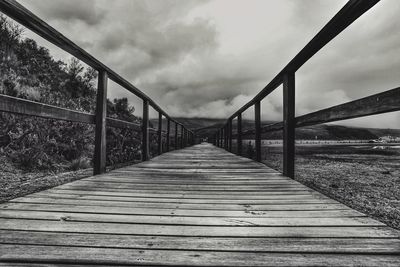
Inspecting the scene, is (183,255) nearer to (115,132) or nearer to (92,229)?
(92,229)

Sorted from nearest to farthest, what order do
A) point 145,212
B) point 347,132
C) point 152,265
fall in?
point 152,265, point 145,212, point 347,132

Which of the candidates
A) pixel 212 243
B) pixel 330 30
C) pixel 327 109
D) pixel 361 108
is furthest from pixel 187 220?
pixel 330 30

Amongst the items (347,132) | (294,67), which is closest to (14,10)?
(294,67)

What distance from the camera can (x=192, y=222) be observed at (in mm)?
1323

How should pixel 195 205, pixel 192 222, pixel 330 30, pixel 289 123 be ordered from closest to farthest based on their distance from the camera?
pixel 192 222
pixel 195 205
pixel 330 30
pixel 289 123

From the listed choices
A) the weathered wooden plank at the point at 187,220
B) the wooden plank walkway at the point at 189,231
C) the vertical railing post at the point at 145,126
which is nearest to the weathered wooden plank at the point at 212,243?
the wooden plank walkway at the point at 189,231

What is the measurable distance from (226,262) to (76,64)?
31.2ft

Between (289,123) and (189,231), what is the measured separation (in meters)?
1.92

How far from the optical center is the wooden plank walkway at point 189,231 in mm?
954

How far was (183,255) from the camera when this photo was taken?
0.98m

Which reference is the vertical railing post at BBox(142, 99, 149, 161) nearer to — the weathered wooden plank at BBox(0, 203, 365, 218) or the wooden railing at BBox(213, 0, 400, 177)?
the wooden railing at BBox(213, 0, 400, 177)

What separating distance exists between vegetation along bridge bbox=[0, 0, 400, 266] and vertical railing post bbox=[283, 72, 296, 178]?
48 centimetres

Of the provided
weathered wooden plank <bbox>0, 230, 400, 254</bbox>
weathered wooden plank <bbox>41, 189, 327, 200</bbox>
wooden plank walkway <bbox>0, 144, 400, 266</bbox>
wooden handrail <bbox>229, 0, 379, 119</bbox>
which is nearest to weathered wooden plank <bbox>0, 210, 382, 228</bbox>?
wooden plank walkway <bbox>0, 144, 400, 266</bbox>

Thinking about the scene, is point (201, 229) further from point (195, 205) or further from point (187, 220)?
point (195, 205)
